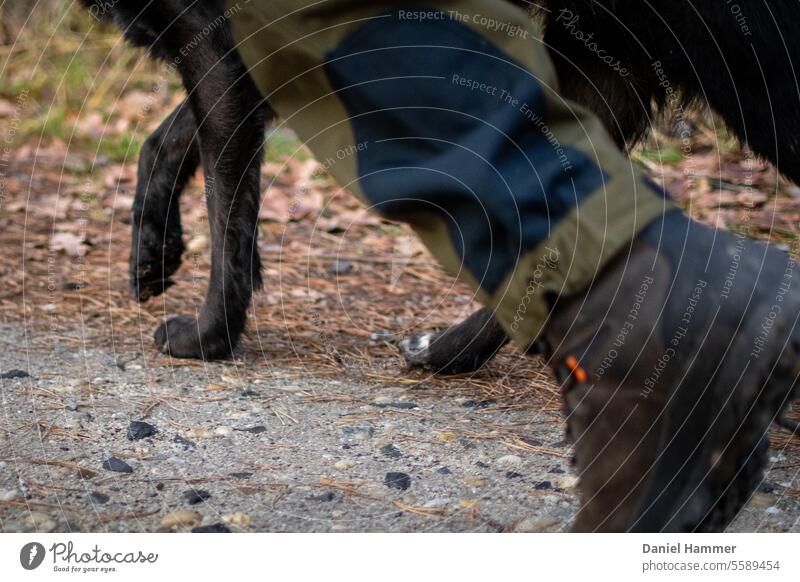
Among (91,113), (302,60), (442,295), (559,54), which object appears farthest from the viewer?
(91,113)

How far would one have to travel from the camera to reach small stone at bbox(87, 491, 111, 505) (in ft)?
5.48

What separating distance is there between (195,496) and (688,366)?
915 mm

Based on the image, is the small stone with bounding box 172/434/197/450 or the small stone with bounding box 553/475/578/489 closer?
the small stone with bounding box 553/475/578/489

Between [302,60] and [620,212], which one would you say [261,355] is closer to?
[302,60]

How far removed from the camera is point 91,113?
571 cm

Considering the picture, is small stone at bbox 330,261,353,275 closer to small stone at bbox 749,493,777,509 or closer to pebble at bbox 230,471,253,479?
pebble at bbox 230,471,253,479

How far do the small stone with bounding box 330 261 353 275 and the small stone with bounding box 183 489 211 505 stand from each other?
5.84 feet

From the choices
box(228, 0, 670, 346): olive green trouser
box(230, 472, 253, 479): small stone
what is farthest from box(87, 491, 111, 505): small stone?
box(228, 0, 670, 346): olive green trouser

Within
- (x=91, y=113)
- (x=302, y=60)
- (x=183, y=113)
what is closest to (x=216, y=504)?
(x=302, y=60)

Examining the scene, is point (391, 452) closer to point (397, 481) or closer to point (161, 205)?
point (397, 481)

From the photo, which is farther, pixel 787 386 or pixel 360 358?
pixel 360 358

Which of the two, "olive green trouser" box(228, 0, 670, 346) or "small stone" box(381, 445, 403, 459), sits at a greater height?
"olive green trouser" box(228, 0, 670, 346)

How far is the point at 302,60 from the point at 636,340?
665mm
